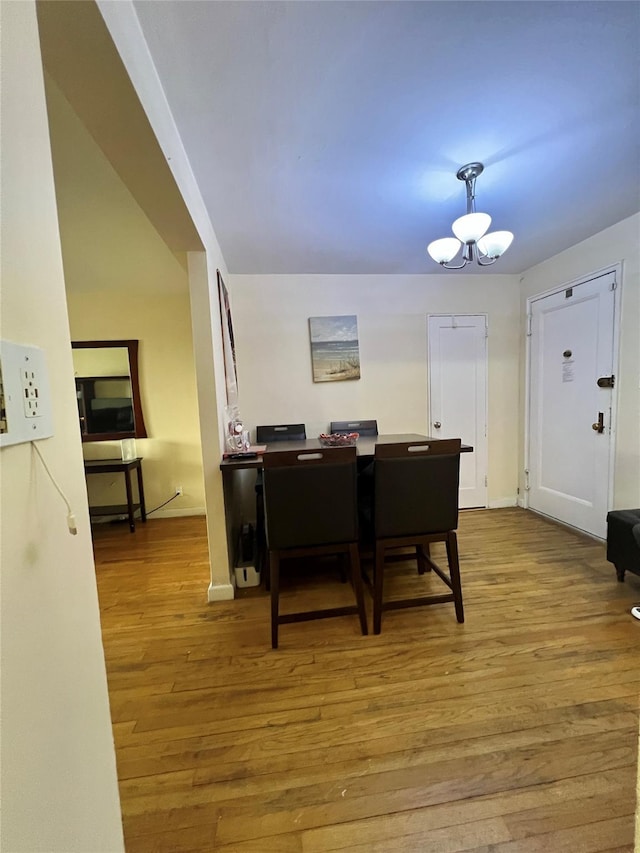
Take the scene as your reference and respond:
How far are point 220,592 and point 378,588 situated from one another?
3.36ft

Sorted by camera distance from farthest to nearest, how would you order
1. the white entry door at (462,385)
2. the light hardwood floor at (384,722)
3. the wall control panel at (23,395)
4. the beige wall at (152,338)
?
the white entry door at (462,385)
the beige wall at (152,338)
the light hardwood floor at (384,722)
the wall control panel at (23,395)

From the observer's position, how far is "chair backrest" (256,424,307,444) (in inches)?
119

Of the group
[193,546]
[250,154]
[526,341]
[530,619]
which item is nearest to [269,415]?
[193,546]

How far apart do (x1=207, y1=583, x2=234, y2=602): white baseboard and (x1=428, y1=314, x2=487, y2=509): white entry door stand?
2301mm

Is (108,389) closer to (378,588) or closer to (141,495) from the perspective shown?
(141,495)

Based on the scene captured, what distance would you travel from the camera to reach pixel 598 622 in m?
1.73

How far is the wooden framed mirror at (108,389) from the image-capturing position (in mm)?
3299

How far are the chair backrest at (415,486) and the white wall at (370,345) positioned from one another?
158cm

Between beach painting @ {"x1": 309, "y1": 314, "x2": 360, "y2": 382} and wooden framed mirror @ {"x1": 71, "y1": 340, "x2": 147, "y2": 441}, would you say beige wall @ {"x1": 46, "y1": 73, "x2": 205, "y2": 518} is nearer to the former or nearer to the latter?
wooden framed mirror @ {"x1": 71, "y1": 340, "x2": 147, "y2": 441}

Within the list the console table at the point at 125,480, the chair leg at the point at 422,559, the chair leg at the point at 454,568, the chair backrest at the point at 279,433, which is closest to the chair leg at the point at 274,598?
the chair leg at the point at 454,568

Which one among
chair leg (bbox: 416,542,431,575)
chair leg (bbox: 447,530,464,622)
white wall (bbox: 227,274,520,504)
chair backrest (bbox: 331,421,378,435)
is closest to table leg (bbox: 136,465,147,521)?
white wall (bbox: 227,274,520,504)

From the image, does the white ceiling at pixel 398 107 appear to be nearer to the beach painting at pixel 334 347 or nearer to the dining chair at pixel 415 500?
the beach painting at pixel 334 347

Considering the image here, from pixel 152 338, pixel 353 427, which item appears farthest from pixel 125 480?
pixel 353 427

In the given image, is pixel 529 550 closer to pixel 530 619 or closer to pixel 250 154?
pixel 530 619
